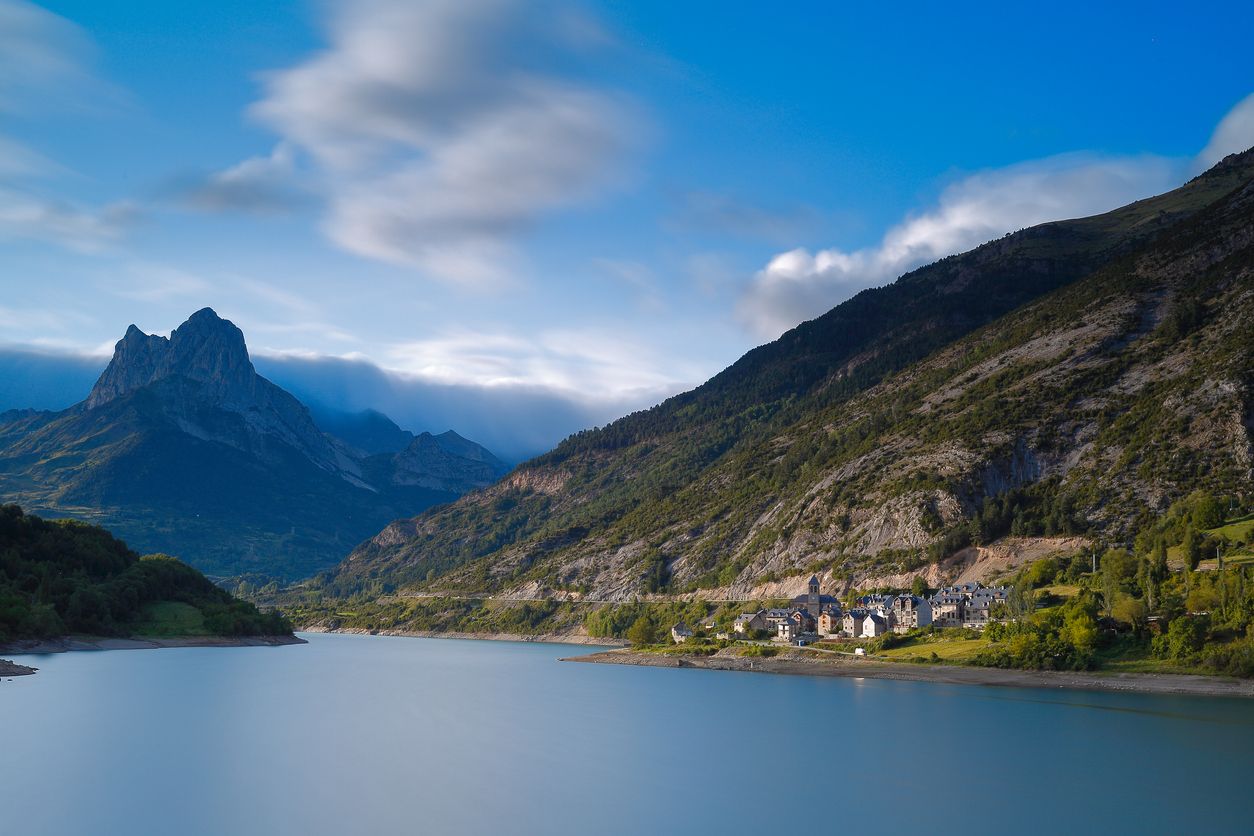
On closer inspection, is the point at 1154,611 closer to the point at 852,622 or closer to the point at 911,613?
the point at 911,613

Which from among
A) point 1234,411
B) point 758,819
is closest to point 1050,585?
point 1234,411

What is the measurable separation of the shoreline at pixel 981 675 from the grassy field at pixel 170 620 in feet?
212

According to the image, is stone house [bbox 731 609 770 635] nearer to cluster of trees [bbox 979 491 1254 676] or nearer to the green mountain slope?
the green mountain slope

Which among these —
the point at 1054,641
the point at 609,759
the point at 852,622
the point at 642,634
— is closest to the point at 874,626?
the point at 852,622

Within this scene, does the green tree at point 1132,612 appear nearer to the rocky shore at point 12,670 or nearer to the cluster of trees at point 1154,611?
the cluster of trees at point 1154,611

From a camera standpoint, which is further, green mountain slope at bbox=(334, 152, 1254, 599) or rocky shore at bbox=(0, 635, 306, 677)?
green mountain slope at bbox=(334, 152, 1254, 599)

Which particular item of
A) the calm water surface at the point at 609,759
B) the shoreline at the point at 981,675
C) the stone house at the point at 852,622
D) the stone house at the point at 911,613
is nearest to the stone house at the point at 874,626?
the stone house at the point at 911,613

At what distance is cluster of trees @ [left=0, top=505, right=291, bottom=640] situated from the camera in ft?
366

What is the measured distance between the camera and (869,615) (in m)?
112

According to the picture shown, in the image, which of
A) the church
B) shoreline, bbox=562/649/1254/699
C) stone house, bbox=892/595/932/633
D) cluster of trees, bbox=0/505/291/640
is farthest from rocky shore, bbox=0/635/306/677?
stone house, bbox=892/595/932/633

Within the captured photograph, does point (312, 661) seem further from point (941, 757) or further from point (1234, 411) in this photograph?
point (1234, 411)

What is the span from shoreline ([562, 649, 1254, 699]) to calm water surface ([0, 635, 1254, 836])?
73.4 inches

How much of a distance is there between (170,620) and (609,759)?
98931 mm

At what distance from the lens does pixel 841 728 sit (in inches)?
2534
